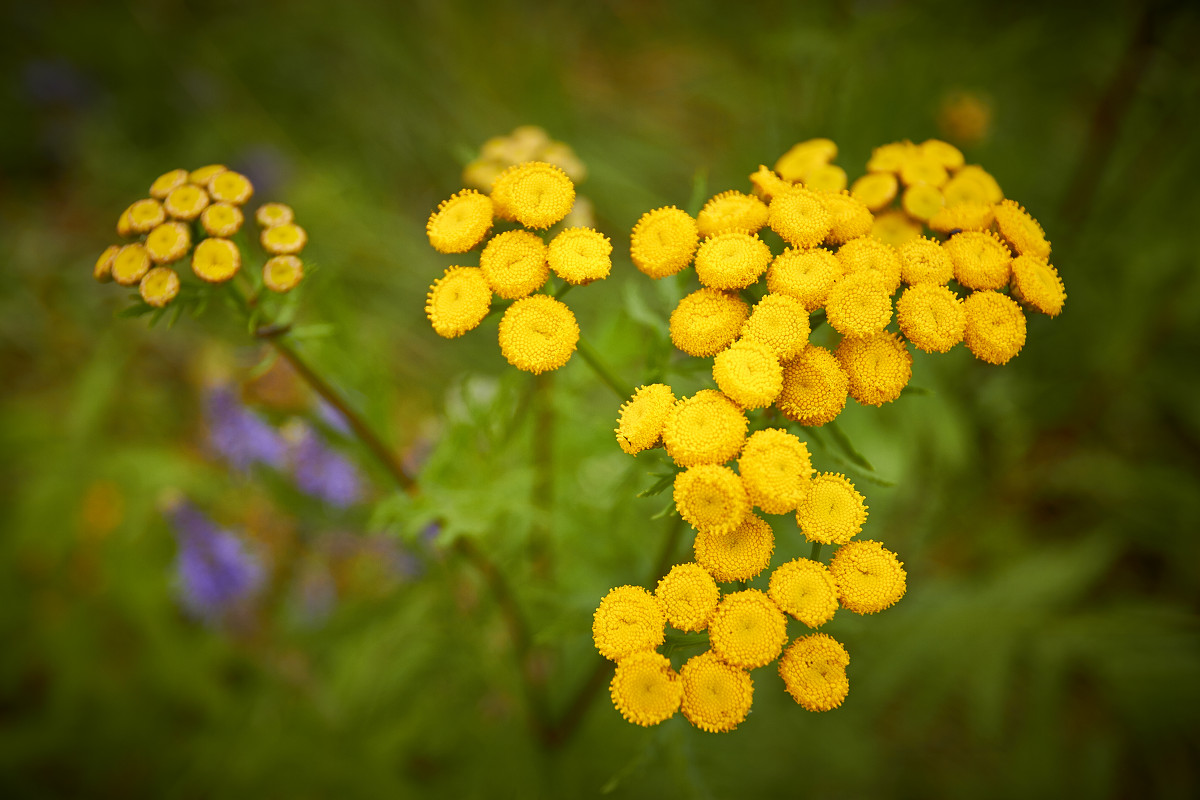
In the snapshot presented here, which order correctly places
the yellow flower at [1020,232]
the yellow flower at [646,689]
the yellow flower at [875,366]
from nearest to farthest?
the yellow flower at [646,689] < the yellow flower at [875,366] < the yellow flower at [1020,232]

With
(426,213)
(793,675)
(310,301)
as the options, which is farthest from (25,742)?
(426,213)

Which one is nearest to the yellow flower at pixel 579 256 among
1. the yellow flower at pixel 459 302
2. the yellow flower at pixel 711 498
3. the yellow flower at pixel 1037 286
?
the yellow flower at pixel 459 302

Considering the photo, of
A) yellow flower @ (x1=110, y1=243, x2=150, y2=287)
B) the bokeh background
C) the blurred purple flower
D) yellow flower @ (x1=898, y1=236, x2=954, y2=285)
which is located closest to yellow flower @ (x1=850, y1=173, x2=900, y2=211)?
yellow flower @ (x1=898, y1=236, x2=954, y2=285)

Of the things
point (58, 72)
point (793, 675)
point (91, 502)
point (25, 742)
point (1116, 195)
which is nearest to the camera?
point (793, 675)

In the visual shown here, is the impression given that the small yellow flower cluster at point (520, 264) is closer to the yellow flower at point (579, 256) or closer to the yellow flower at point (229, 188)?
the yellow flower at point (579, 256)

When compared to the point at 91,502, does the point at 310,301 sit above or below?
above

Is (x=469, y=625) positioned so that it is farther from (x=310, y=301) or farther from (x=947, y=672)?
(x=947, y=672)

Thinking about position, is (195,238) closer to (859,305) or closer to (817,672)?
(859,305)
